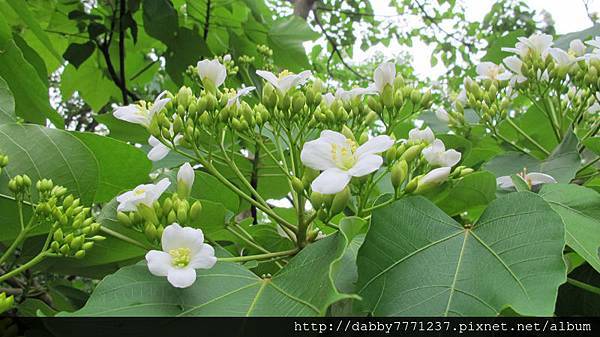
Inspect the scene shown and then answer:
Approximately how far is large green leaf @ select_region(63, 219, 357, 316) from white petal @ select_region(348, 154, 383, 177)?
0.09m

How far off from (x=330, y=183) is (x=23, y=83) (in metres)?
1.07

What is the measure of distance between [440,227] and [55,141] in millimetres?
706

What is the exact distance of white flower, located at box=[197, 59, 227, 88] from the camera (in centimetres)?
117

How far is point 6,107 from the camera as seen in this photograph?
1.15 meters

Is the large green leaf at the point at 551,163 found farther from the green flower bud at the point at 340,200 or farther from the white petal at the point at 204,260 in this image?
the white petal at the point at 204,260

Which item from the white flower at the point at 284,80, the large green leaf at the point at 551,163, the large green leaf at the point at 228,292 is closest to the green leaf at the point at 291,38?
the large green leaf at the point at 551,163

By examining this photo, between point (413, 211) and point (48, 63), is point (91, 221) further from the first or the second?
point (48, 63)

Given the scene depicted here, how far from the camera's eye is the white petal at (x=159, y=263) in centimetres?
79

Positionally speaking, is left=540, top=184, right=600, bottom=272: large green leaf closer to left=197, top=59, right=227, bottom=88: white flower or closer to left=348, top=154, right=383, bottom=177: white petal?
left=348, top=154, right=383, bottom=177: white petal

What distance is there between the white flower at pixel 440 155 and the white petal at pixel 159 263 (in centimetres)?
51

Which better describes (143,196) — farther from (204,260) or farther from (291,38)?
(291,38)

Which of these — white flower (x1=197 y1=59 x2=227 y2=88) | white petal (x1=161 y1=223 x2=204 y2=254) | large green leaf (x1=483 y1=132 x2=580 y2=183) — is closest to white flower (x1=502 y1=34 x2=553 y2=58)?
large green leaf (x1=483 y1=132 x2=580 y2=183)

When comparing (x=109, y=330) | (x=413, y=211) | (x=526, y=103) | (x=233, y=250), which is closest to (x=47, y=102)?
(x=233, y=250)

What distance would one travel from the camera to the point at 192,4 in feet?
9.12
